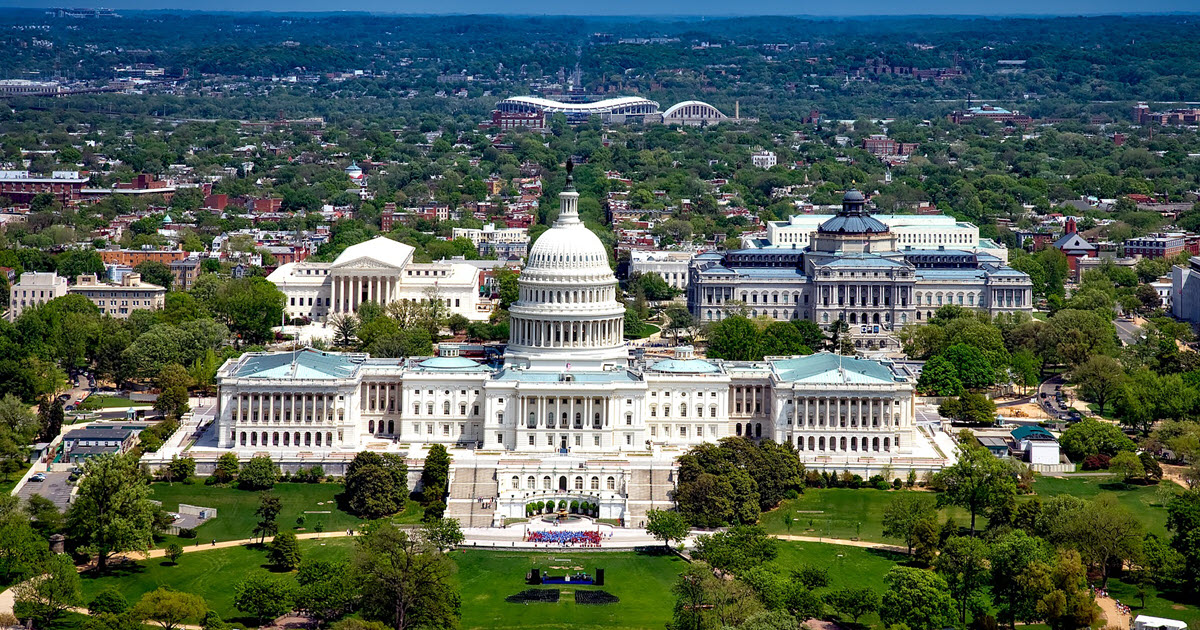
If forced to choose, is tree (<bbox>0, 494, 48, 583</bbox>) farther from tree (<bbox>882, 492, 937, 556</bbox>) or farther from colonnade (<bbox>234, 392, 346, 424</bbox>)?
tree (<bbox>882, 492, 937, 556</bbox>)

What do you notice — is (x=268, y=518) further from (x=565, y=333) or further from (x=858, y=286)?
(x=858, y=286)

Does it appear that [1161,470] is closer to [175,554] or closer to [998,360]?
[998,360]

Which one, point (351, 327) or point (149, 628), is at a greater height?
point (351, 327)

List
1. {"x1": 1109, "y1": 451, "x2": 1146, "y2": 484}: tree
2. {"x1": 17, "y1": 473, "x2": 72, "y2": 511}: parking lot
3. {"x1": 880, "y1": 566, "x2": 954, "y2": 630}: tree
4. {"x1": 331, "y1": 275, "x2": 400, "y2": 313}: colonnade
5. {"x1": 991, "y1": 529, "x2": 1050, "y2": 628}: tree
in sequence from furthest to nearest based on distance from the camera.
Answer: {"x1": 331, "y1": 275, "x2": 400, "y2": 313}: colonnade < {"x1": 1109, "y1": 451, "x2": 1146, "y2": 484}: tree < {"x1": 17, "y1": 473, "x2": 72, "y2": 511}: parking lot < {"x1": 991, "y1": 529, "x2": 1050, "y2": 628}: tree < {"x1": 880, "y1": 566, "x2": 954, "y2": 630}: tree

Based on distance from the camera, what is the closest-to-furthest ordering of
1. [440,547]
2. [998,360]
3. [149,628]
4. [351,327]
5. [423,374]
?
[149,628] < [440,547] < [423,374] < [998,360] < [351,327]

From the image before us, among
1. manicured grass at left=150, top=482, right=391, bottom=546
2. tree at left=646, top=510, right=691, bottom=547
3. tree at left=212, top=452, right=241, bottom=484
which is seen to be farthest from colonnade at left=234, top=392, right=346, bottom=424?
tree at left=646, top=510, right=691, bottom=547

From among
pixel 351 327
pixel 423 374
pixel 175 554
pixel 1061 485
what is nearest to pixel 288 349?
pixel 351 327

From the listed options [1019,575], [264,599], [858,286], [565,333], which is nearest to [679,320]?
[858,286]
